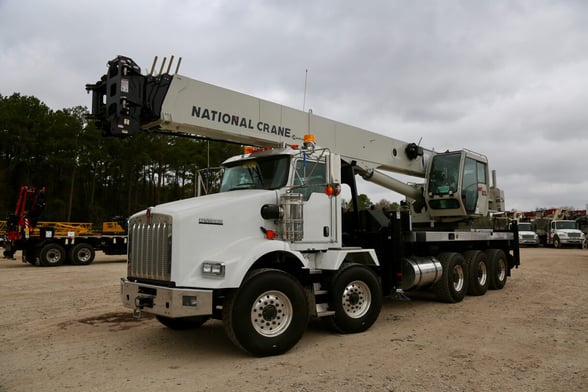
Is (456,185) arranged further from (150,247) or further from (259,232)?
(150,247)

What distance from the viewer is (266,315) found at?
19.2 ft

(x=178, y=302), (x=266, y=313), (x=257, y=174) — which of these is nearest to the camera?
(x=178, y=302)

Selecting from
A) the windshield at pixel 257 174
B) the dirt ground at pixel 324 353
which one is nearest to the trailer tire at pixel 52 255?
the dirt ground at pixel 324 353

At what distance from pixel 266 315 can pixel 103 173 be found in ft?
164

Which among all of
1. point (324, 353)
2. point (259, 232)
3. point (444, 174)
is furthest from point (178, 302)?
point (444, 174)

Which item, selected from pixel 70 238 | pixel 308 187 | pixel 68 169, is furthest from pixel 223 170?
pixel 68 169

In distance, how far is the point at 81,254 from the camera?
20.8 m

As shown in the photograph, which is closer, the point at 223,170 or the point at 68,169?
the point at 223,170

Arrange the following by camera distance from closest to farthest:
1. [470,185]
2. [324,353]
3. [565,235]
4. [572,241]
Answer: [324,353]
[470,185]
[572,241]
[565,235]

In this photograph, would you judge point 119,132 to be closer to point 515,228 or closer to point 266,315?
point 266,315

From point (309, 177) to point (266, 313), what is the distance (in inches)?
85.8

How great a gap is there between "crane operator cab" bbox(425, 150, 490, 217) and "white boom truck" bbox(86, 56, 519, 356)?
2200 millimetres

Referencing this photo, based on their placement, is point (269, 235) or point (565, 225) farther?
point (565, 225)

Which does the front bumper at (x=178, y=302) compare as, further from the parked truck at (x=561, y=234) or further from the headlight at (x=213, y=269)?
the parked truck at (x=561, y=234)
